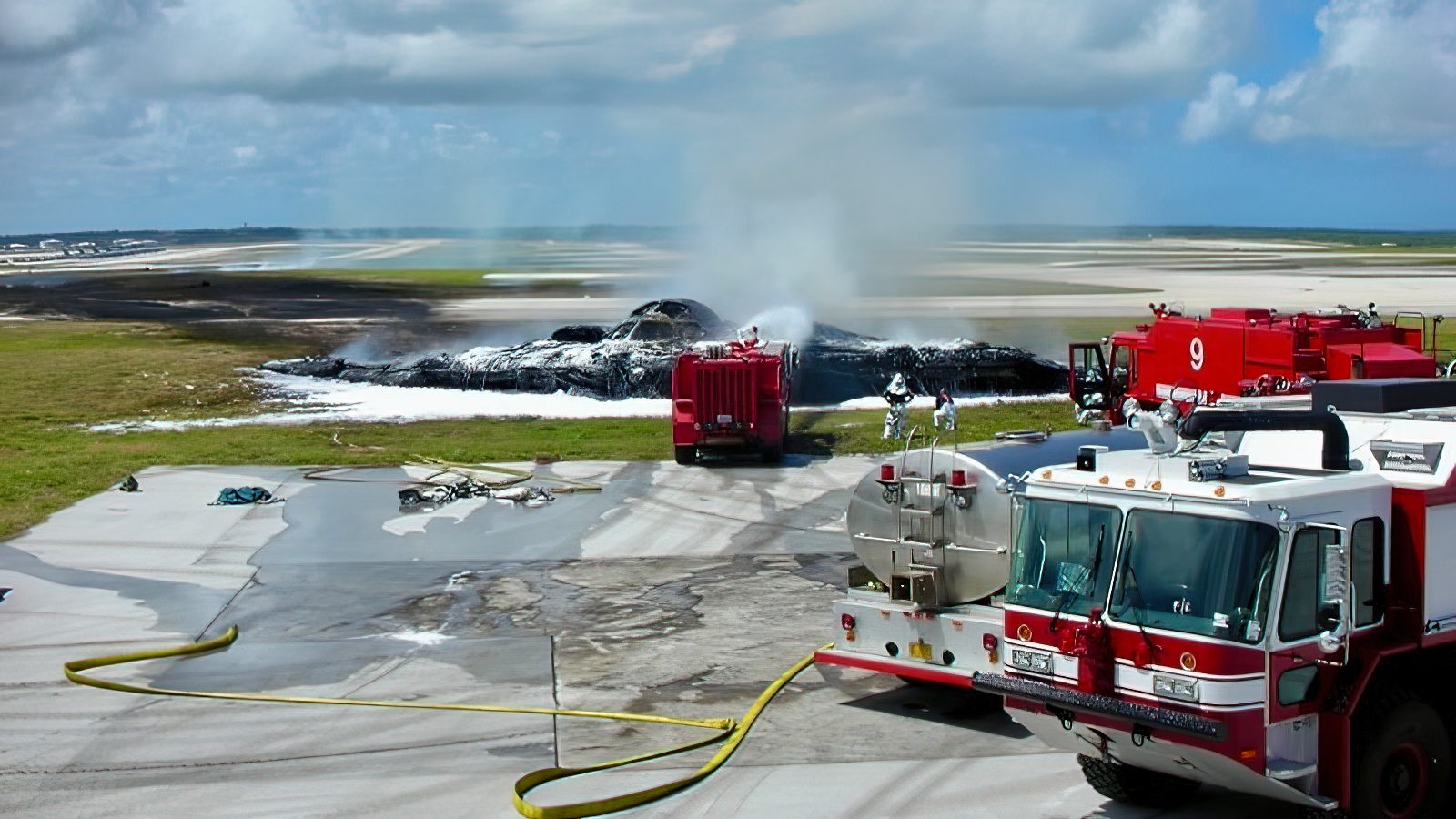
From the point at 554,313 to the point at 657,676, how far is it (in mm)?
63214

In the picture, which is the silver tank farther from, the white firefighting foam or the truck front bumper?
the white firefighting foam

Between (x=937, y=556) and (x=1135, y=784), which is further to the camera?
(x=937, y=556)

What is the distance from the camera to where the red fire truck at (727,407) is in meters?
28.3

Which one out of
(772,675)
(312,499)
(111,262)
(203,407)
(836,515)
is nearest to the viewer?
(772,675)

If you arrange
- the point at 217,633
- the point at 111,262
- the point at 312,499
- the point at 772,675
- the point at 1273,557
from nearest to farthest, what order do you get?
the point at 1273,557 < the point at 772,675 < the point at 217,633 < the point at 312,499 < the point at 111,262

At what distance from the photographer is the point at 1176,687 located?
870cm

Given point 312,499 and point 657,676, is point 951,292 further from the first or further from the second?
point 657,676

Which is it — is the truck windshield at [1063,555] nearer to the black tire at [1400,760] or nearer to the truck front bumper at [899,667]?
the black tire at [1400,760]

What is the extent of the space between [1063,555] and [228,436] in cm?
2776

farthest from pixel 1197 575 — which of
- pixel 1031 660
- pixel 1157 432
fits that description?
pixel 1031 660

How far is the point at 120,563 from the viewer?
20.4 metres

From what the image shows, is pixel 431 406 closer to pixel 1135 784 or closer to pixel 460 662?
pixel 460 662

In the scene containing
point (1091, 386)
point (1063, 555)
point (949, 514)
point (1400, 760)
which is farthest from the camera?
point (1091, 386)

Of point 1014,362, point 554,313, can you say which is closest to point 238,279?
point 554,313
